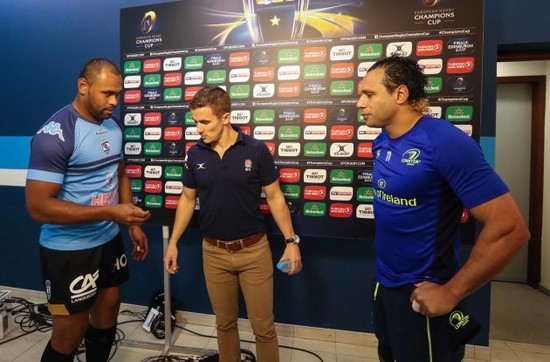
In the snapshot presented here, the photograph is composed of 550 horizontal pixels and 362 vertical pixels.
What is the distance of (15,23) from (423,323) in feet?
11.3

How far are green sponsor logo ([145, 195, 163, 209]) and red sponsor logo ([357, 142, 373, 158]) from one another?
118 cm

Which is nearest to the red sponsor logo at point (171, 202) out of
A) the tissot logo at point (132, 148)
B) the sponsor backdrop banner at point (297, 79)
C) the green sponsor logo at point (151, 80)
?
the sponsor backdrop banner at point (297, 79)

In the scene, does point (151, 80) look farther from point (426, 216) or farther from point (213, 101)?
point (426, 216)

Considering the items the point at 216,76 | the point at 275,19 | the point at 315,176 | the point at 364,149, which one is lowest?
the point at 315,176

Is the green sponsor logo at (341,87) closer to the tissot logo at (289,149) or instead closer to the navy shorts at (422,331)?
the tissot logo at (289,149)

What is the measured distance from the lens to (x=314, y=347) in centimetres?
213

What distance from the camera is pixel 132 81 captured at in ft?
6.48

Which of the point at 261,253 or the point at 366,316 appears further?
the point at 366,316

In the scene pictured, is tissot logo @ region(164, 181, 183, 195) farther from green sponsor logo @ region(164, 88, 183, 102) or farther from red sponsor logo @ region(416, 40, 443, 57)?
red sponsor logo @ region(416, 40, 443, 57)

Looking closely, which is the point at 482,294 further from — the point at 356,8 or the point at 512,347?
the point at 356,8

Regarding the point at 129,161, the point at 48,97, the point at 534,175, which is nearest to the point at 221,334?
the point at 129,161

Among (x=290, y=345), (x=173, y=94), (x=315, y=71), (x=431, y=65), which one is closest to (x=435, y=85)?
(x=431, y=65)

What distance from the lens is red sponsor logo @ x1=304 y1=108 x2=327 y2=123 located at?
1708 millimetres

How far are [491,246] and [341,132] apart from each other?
959 millimetres
